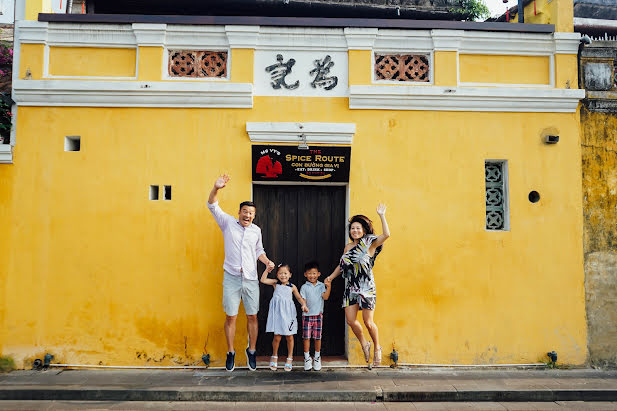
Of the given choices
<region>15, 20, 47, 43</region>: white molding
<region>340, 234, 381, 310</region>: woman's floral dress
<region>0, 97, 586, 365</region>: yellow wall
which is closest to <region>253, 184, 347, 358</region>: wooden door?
<region>0, 97, 586, 365</region>: yellow wall

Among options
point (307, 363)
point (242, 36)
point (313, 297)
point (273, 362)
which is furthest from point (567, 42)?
point (273, 362)

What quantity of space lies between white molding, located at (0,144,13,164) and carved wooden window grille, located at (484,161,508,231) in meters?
6.27

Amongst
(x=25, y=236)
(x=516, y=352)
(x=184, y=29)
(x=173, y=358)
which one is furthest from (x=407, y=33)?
(x=25, y=236)

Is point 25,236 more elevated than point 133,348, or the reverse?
point 25,236

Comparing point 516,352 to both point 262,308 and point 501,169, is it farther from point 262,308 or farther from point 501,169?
point 262,308

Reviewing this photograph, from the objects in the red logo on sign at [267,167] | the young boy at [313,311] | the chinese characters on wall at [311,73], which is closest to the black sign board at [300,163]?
the red logo on sign at [267,167]

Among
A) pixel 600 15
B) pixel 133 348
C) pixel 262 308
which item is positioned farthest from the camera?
pixel 600 15

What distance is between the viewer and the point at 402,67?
6.34 m

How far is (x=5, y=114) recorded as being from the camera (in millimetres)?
6109

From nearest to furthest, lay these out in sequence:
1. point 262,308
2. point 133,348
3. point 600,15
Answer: point 133,348 < point 262,308 < point 600,15

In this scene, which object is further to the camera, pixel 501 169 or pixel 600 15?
pixel 600 15

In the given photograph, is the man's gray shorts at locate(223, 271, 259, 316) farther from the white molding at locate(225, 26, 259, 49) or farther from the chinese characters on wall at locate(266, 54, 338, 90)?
the white molding at locate(225, 26, 259, 49)

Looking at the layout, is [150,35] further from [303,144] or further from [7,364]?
[7,364]

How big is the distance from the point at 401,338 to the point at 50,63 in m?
5.90
